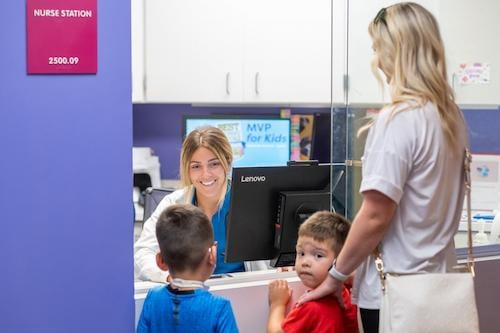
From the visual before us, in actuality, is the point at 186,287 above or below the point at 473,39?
below

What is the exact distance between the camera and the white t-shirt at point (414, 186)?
171cm

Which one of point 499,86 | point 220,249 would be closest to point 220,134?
point 220,249

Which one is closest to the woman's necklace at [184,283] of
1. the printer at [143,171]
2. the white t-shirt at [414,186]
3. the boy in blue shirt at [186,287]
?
the boy in blue shirt at [186,287]

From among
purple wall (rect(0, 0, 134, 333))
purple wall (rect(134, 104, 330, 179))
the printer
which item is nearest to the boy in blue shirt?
purple wall (rect(0, 0, 134, 333))

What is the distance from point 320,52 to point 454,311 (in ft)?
9.43

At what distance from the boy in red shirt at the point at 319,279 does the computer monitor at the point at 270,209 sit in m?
0.26

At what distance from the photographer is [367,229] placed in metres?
1.74

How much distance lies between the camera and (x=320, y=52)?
4.44m

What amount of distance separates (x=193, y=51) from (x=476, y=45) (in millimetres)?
1604

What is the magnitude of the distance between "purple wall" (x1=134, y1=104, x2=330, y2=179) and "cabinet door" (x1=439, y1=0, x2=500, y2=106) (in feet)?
4.89

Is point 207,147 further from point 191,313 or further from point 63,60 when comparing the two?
point 191,313

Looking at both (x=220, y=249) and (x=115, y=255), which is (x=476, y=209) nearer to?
(x=220, y=249)

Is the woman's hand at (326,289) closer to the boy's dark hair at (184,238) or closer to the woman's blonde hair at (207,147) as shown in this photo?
the boy's dark hair at (184,238)

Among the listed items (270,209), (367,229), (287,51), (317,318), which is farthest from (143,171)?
(367,229)
